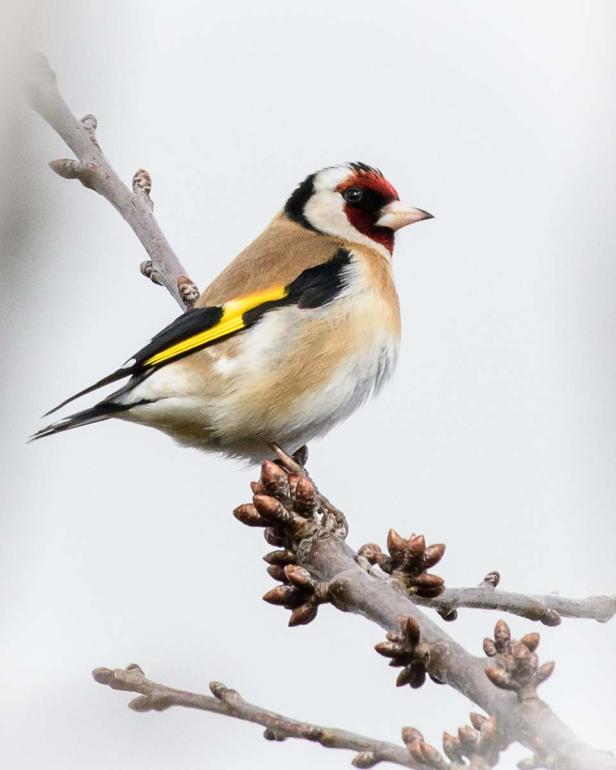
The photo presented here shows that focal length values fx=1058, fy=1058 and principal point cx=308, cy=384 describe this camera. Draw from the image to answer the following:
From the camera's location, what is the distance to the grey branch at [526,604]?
2432 mm

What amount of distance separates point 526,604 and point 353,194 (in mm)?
2897

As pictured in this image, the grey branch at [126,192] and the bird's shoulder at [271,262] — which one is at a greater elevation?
the bird's shoulder at [271,262]

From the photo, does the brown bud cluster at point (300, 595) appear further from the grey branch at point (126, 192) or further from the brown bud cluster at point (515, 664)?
the grey branch at point (126, 192)

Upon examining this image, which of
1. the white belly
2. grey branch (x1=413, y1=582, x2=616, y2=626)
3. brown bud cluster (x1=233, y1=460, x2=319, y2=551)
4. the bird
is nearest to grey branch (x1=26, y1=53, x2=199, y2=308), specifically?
the bird

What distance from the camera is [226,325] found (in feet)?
13.0

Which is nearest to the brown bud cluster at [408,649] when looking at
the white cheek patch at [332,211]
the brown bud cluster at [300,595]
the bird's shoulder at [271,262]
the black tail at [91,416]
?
the brown bud cluster at [300,595]

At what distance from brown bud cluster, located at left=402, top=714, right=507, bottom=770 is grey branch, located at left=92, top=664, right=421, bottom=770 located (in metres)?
0.11

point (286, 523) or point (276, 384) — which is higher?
point (276, 384)

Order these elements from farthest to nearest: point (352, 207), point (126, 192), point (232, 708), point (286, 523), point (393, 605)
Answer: point (352, 207)
point (126, 192)
point (286, 523)
point (393, 605)
point (232, 708)

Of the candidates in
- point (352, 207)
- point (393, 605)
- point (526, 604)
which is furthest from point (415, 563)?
point (352, 207)

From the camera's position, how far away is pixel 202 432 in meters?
3.93

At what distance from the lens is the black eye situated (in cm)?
495

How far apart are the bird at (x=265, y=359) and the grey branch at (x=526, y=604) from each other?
59.3 inches

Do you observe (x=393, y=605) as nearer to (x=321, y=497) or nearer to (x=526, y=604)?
(x=526, y=604)
